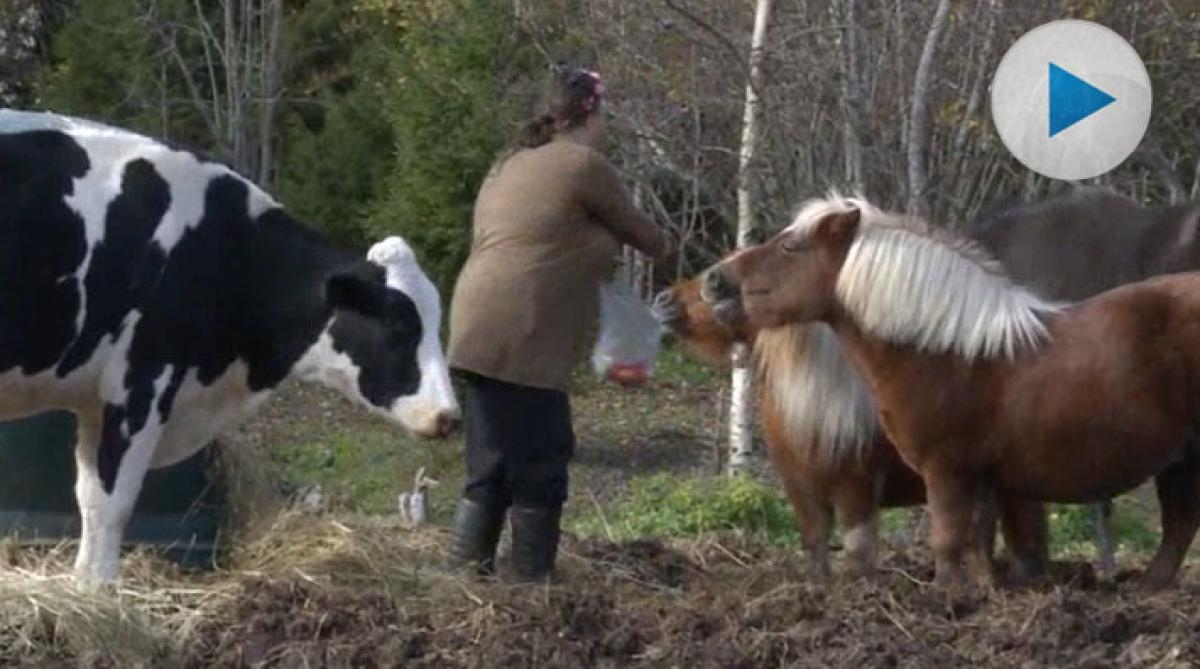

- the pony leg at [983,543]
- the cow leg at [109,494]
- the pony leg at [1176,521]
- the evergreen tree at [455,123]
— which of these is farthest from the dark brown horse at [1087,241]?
the evergreen tree at [455,123]

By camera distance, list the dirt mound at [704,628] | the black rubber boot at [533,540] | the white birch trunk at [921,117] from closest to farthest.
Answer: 1. the dirt mound at [704,628]
2. the black rubber boot at [533,540]
3. the white birch trunk at [921,117]

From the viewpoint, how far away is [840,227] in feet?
25.7

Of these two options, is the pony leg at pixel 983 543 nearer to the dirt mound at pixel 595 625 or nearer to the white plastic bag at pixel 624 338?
the dirt mound at pixel 595 625

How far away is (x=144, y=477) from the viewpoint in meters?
8.07

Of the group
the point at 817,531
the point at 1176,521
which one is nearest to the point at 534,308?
the point at 817,531

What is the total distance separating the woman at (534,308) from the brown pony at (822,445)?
0.54m

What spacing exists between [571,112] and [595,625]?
2044 millimetres

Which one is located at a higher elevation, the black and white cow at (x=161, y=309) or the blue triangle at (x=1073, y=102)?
the blue triangle at (x=1073, y=102)

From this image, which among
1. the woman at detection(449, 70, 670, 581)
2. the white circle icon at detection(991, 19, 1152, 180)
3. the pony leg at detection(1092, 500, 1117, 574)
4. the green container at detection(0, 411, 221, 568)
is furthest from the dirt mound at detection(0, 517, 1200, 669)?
the white circle icon at detection(991, 19, 1152, 180)

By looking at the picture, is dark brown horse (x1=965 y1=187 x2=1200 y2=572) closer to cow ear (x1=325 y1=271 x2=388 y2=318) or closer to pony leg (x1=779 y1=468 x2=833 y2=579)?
pony leg (x1=779 y1=468 x2=833 y2=579)

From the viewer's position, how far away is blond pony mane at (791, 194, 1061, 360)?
7.75 metres

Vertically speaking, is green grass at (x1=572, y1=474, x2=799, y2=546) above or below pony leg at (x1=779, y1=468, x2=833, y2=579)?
below

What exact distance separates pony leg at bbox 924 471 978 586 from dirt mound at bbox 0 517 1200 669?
14cm

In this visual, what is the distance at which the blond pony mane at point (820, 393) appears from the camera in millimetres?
8297
